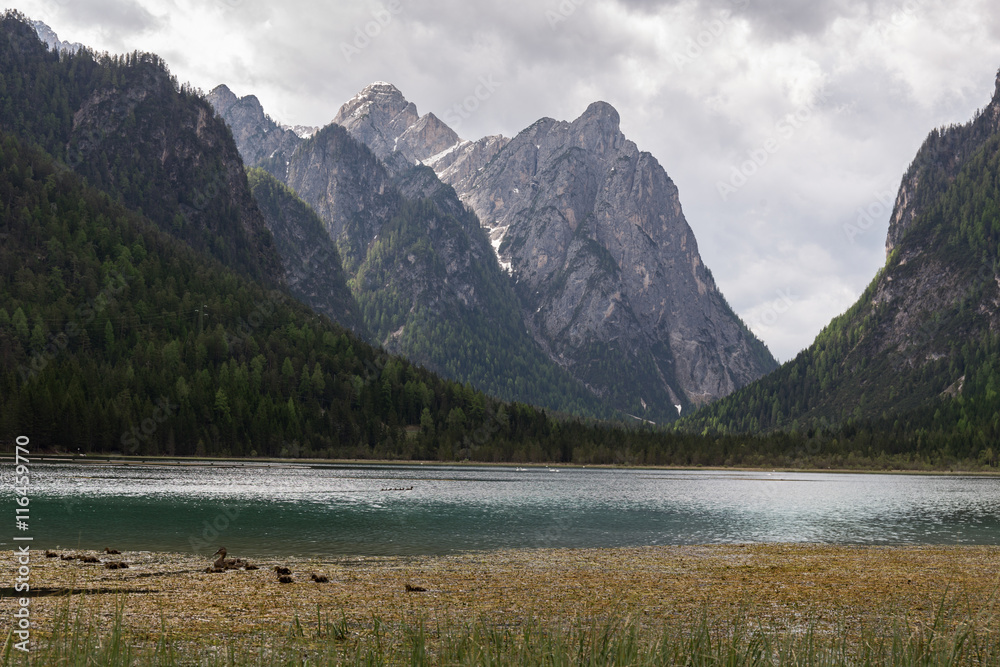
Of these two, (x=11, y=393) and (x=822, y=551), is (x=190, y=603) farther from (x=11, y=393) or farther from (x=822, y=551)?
(x=11, y=393)

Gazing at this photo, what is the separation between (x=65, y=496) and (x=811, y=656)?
3300 inches

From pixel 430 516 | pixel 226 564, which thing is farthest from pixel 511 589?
pixel 430 516

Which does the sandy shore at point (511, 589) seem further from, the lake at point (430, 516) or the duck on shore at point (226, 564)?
the lake at point (430, 516)

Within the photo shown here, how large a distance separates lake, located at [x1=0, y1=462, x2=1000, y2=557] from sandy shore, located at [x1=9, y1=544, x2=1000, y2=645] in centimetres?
831

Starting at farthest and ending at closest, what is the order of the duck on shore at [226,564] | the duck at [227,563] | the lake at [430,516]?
the lake at [430,516], the duck at [227,563], the duck on shore at [226,564]

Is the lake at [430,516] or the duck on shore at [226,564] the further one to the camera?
the lake at [430,516]

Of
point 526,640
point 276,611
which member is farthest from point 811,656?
point 276,611

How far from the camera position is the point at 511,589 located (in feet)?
113

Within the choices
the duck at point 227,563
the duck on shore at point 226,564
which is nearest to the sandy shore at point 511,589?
the duck on shore at point 226,564

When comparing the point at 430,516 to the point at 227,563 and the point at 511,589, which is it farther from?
the point at 511,589

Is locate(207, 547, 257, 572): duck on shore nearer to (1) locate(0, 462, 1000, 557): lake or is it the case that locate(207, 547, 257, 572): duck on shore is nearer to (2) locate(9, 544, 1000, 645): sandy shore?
(2) locate(9, 544, 1000, 645): sandy shore

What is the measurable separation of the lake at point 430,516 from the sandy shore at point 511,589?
327 inches

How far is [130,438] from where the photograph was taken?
17625 cm

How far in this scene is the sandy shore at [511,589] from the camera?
2698 centimetres
